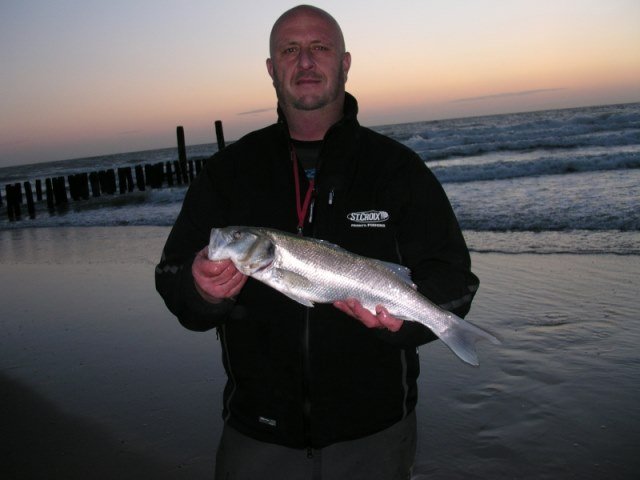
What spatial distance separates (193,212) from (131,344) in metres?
4.50

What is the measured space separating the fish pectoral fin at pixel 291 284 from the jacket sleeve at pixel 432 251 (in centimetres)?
54

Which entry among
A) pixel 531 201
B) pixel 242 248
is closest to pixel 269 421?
pixel 242 248

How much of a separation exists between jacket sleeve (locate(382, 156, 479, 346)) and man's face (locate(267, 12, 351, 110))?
873mm

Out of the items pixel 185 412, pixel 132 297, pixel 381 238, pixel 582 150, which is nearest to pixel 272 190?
pixel 381 238

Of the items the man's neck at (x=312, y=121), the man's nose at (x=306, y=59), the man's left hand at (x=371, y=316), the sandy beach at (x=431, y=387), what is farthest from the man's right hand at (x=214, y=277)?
the sandy beach at (x=431, y=387)

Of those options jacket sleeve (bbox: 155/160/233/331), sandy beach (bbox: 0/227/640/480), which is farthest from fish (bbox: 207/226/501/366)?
sandy beach (bbox: 0/227/640/480)

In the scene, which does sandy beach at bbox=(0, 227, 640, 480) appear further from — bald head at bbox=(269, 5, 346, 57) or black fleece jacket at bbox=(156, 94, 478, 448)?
bald head at bbox=(269, 5, 346, 57)

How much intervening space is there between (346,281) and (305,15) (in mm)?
1863

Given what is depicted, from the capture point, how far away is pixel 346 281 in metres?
3.10

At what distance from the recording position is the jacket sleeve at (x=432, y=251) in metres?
3.10

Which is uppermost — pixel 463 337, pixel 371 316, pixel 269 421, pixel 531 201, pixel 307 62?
pixel 307 62

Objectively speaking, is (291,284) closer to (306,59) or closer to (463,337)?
(463,337)

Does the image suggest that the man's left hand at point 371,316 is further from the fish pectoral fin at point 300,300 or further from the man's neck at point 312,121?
the man's neck at point 312,121

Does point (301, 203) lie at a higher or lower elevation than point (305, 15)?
lower
